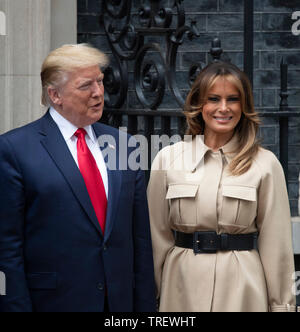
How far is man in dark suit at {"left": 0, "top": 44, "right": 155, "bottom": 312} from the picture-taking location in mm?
4078

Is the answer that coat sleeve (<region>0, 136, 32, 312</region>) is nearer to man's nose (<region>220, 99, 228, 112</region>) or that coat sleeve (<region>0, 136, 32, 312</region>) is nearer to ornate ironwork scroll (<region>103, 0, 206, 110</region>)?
man's nose (<region>220, 99, 228, 112</region>)

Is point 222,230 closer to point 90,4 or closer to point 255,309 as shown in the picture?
point 255,309

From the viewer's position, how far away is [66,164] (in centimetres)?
418

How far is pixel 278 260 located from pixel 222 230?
31 centimetres

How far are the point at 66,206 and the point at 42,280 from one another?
1.09 ft

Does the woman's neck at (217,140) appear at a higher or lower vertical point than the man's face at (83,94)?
lower

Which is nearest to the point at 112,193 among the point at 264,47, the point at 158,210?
the point at 158,210

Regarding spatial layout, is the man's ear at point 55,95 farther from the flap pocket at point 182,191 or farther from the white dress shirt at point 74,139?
the flap pocket at point 182,191

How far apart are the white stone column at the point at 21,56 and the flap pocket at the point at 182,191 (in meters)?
1.76

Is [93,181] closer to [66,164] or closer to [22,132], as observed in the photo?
[66,164]

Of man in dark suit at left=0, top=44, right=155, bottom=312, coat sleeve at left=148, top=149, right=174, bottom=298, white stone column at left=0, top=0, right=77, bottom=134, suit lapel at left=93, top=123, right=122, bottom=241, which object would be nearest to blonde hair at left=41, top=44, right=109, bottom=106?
man in dark suit at left=0, top=44, right=155, bottom=312

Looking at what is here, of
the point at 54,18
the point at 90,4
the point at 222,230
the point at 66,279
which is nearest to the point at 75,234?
the point at 66,279

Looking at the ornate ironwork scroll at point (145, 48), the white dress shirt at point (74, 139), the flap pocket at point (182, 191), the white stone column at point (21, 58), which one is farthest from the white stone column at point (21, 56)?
the white dress shirt at point (74, 139)

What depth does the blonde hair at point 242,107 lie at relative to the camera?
477 centimetres
